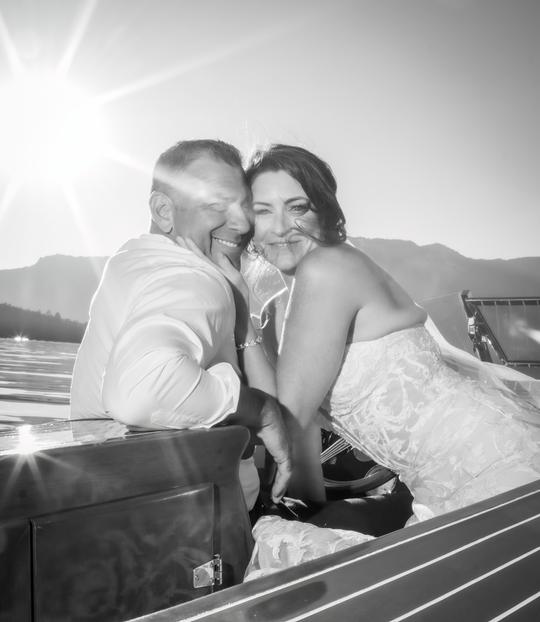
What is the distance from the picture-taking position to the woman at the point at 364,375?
4.34 ft

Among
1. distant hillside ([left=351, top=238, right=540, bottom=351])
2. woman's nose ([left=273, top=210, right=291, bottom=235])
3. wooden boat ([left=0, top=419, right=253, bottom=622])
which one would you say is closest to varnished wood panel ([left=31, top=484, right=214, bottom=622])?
wooden boat ([left=0, top=419, right=253, bottom=622])

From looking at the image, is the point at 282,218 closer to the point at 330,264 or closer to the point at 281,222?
the point at 281,222

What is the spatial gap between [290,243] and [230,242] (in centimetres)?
34

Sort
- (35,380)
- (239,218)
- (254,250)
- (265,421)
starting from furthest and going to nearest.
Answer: (35,380), (254,250), (239,218), (265,421)

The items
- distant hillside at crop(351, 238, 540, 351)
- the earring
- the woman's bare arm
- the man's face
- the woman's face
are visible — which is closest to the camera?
the man's face

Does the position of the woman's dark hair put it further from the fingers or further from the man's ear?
the fingers

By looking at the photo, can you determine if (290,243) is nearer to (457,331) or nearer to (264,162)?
(264,162)

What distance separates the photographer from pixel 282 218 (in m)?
1.48

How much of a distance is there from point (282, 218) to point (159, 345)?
2.67 feet

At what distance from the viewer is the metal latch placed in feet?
2.38

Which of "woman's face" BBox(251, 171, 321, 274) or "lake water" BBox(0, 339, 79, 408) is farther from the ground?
"woman's face" BBox(251, 171, 321, 274)

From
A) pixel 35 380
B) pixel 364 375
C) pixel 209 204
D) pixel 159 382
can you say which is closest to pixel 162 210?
pixel 209 204

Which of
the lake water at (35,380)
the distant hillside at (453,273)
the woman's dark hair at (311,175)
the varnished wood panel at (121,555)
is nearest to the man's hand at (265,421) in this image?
the varnished wood panel at (121,555)

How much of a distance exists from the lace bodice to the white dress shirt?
46 cm
